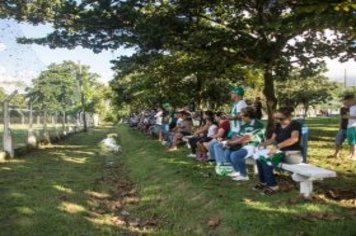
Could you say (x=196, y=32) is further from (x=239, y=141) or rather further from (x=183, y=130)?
(x=239, y=141)

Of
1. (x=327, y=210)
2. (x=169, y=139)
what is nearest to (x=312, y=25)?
(x=327, y=210)

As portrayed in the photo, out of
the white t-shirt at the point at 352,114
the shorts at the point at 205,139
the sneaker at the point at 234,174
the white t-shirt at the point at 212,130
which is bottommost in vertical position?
the sneaker at the point at 234,174

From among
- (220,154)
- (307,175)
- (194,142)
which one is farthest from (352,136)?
(307,175)

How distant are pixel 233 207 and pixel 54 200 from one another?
353 centimetres

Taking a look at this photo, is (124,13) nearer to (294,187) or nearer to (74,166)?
(74,166)

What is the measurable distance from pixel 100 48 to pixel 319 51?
654 centimetres

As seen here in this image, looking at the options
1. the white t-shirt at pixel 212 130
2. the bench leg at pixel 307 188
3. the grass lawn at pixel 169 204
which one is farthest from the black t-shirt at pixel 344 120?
the bench leg at pixel 307 188

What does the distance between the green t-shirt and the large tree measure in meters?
4.91

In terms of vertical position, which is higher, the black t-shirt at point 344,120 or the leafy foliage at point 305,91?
the leafy foliage at point 305,91

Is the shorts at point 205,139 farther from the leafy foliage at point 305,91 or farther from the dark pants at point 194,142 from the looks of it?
the leafy foliage at point 305,91

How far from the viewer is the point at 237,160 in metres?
10.1

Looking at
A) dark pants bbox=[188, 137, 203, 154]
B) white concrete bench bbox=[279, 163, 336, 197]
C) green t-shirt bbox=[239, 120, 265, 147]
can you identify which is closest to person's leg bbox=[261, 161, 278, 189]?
white concrete bench bbox=[279, 163, 336, 197]

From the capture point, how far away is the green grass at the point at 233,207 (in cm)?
671

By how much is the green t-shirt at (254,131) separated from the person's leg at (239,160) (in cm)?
24
